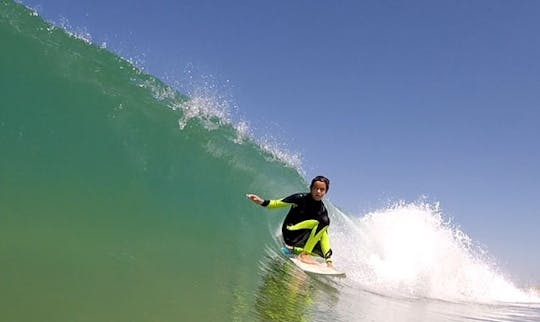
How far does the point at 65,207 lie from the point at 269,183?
9115mm

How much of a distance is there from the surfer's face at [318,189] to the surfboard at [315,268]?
1113mm

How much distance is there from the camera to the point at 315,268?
303 inches

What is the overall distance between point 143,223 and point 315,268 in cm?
307

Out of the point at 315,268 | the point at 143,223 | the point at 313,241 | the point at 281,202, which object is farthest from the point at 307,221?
the point at 143,223

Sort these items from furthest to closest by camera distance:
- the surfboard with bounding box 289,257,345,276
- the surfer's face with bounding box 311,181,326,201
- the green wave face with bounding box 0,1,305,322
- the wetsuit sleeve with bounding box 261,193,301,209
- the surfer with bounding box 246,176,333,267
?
the wetsuit sleeve with bounding box 261,193,301,209, the surfer with bounding box 246,176,333,267, the surfer's face with bounding box 311,181,326,201, the surfboard with bounding box 289,257,345,276, the green wave face with bounding box 0,1,305,322

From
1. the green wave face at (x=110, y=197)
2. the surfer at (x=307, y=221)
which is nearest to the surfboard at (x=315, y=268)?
the surfer at (x=307, y=221)

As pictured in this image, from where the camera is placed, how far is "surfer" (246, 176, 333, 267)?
793 cm

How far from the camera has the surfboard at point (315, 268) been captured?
24.8ft

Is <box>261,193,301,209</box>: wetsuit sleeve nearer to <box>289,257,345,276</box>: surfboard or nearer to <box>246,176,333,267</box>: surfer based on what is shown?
<box>246,176,333,267</box>: surfer

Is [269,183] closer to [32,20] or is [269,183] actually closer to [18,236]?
[32,20]

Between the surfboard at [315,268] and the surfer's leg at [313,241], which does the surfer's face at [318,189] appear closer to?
the surfer's leg at [313,241]

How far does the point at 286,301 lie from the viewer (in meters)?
4.75

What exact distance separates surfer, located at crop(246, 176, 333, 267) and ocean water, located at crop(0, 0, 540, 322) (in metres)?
0.49

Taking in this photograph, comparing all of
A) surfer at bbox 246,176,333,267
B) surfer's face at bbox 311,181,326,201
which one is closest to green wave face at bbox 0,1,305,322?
surfer at bbox 246,176,333,267
